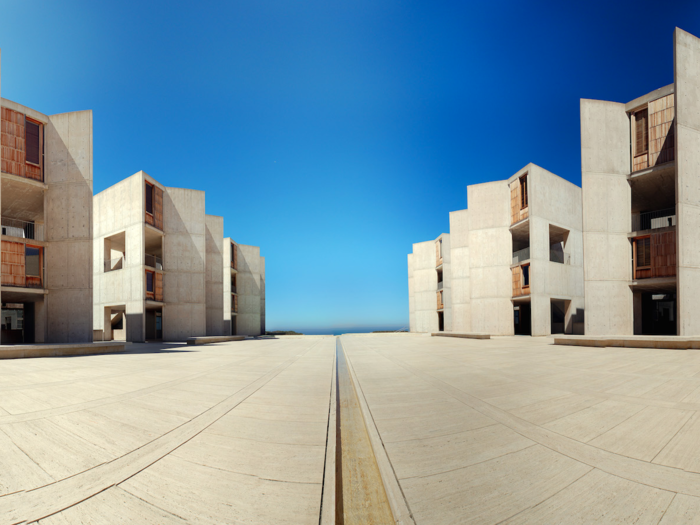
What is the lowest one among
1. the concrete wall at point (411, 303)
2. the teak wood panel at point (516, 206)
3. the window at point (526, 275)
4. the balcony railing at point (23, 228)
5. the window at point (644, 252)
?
the concrete wall at point (411, 303)

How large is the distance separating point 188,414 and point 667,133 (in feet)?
100

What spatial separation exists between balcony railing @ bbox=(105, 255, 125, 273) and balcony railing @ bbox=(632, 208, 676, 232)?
44256 mm

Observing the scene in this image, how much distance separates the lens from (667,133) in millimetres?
21453

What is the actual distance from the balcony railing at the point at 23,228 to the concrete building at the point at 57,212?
130 inches

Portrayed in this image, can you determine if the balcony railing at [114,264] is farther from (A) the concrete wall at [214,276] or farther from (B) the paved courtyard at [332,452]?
(B) the paved courtyard at [332,452]

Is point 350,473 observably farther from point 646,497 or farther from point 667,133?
point 667,133

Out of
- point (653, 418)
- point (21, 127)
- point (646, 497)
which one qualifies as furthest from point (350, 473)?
point (21, 127)

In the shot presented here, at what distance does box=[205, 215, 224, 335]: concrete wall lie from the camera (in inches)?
1474

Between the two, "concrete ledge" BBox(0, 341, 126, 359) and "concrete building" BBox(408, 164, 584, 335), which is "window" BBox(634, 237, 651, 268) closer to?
"concrete building" BBox(408, 164, 584, 335)

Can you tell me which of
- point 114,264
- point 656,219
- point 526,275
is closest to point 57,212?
point 114,264

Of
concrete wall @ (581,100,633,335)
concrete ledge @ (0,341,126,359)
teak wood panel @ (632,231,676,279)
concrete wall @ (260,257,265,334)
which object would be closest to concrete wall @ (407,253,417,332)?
concrete wall @ (260,257,265,334)

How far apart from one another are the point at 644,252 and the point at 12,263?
39.5 metres

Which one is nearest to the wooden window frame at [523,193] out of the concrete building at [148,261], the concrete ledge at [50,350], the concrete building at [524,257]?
the concrete building at [524,257]

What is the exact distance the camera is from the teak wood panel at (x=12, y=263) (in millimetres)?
18469
